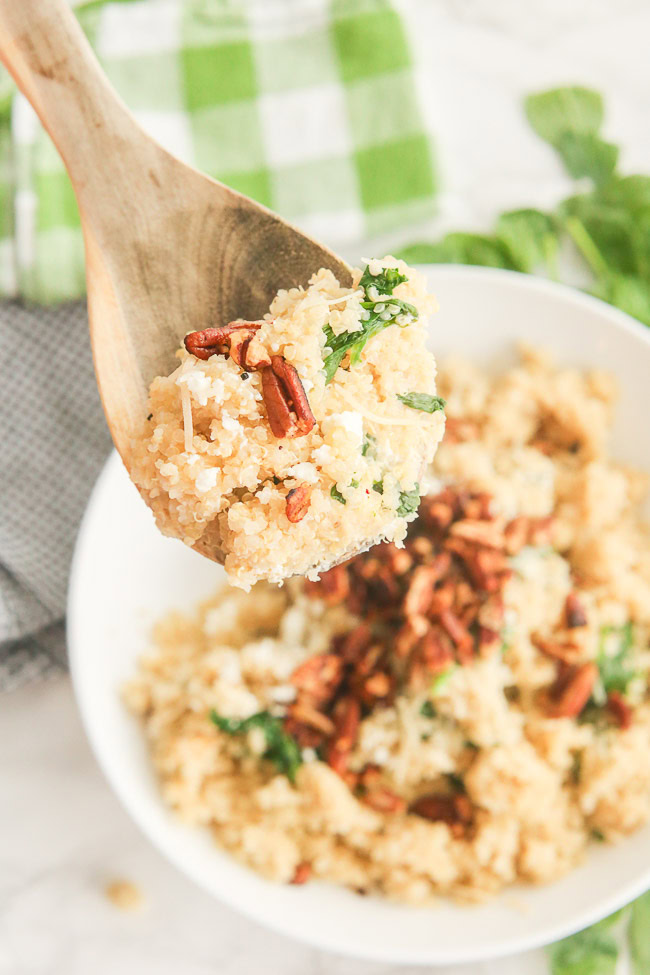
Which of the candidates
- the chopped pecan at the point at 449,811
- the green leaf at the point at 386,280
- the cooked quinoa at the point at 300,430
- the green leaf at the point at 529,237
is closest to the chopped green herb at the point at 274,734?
the chopped pecan at the point at 449,811

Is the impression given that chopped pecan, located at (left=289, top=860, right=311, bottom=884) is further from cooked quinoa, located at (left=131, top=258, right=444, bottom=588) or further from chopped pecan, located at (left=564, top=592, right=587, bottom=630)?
cooked quinoa, located at (left=131, top=258, right=444, bottom=588)

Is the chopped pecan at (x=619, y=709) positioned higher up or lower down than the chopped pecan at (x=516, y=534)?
lower down

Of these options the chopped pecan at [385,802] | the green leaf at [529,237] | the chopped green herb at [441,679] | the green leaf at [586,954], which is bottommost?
the green leaf at [586,954]

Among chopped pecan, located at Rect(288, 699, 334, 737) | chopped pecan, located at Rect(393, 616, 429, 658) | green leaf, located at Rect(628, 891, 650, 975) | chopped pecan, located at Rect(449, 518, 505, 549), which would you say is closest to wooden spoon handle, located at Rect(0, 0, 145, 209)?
chopped pecan, located at Rect(449, 518, 505, 549)

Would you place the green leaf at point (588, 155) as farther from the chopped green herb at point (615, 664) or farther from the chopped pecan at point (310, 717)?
the chopped pecan at point (310, 717)

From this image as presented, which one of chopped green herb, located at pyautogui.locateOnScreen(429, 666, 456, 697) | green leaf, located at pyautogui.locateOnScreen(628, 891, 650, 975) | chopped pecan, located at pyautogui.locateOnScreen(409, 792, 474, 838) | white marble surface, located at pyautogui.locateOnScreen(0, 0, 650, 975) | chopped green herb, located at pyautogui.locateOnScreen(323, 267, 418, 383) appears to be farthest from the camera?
white marble surface, located at pyautogui.locateOnScreen(0, 0, 650, 975)

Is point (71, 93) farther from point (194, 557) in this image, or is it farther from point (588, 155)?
point (588, 155)
